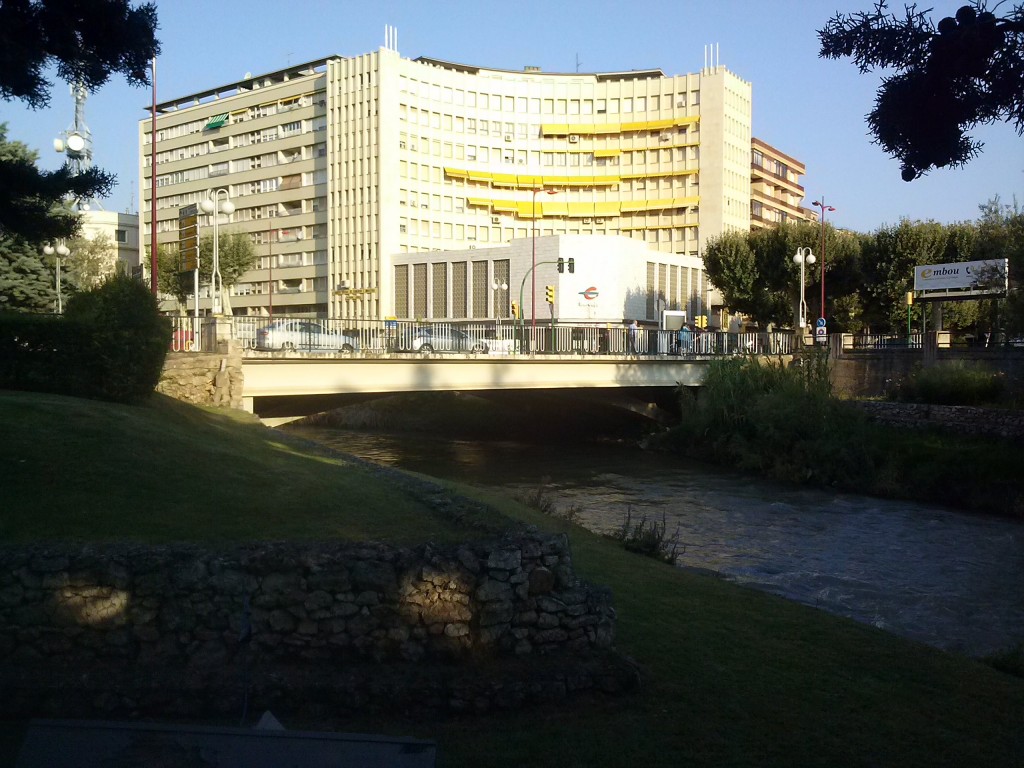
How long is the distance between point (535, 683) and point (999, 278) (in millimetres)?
39326

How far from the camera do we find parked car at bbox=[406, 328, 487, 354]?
32.8 metres

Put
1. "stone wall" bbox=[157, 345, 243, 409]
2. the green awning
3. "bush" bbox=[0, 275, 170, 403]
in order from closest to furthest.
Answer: "bush" bbox=[0, 275, 170, 403] → "stone wall" bbox=[157, 345, 243, 409] → the green awning

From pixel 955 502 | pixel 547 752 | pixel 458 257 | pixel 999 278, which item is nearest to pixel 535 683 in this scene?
pixel 547 752

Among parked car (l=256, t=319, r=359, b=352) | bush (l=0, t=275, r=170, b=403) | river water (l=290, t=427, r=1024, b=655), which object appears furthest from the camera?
parked car (l=256, t=319, r=359, b=352)

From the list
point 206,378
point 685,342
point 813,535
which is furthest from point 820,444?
point 206,378

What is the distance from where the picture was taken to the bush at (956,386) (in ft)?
116

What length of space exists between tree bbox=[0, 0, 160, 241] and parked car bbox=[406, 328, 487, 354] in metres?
20.3

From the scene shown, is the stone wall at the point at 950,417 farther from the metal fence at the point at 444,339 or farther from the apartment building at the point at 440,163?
the apartment building at the point at 440,163

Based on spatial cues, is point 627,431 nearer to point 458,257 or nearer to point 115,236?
point 458,257

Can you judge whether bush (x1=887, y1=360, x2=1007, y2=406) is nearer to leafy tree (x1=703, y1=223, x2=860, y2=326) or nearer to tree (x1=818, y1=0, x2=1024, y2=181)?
leafy tree (x1=703, y1=223, x2=860, y2=326)

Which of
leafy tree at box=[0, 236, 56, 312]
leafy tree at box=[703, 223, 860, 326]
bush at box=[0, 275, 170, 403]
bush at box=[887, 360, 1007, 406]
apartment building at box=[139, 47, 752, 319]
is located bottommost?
bush at box=[887, 360, 1007, 406]

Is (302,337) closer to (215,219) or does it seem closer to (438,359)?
(438,359)

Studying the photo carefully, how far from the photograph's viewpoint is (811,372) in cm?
3738

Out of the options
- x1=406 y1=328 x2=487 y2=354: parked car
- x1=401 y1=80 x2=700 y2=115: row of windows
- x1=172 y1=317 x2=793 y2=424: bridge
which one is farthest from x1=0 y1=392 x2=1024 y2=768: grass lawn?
x1=401 y1=80 x2=700 y2=115: row of windows
